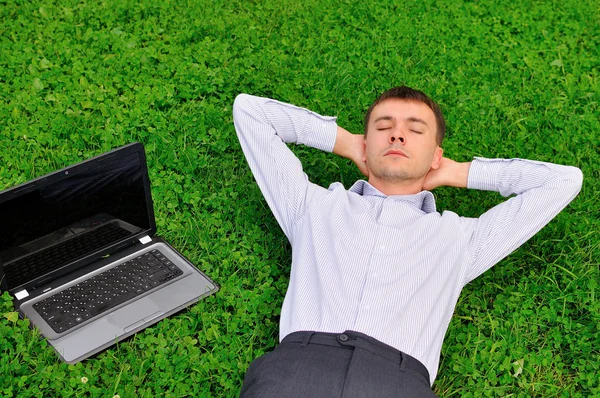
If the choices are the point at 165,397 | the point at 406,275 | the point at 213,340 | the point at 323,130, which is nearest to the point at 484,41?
the point at 323,130

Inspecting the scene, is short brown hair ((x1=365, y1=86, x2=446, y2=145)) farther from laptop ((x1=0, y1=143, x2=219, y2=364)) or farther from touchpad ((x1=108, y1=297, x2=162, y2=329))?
touchpad ((x1=108, y1=297, x2=162, y2=329))

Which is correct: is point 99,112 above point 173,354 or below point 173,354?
above

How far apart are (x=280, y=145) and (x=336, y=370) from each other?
1674mm

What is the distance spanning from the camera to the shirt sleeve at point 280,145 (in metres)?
4.15

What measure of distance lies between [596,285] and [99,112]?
4047 mm

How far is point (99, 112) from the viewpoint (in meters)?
5.45

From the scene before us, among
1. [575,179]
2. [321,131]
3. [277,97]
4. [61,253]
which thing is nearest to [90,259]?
[61,253]

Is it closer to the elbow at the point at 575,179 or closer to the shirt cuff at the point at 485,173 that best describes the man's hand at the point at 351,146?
the shirt cuff at the point at 485,173

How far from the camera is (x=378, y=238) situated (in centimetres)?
383

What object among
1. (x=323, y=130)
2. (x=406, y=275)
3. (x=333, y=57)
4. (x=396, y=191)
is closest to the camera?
(x=406, y=275)

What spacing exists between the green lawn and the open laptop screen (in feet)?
1.00

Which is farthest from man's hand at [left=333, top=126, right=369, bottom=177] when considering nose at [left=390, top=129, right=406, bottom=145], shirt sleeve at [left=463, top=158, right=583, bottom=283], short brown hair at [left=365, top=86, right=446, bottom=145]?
shirt sleeve at [left=463, top=158, right=583, bottom=283]

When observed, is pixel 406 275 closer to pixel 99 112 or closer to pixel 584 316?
pixel 584 316

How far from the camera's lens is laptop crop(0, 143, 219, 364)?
3707 mm
